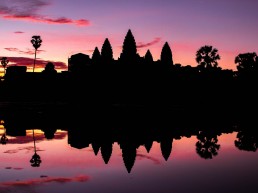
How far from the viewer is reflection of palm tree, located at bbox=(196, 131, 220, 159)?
19.9 m

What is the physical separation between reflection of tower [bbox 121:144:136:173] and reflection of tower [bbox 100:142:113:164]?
2.33 ft

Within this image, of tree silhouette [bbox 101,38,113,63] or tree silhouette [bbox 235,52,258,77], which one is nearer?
tree silhouette [bbox 101,38,113,63]

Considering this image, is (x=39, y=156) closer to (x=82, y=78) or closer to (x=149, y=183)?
(x=149, y=183)

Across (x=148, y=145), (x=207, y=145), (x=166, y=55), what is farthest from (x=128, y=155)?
(x=166, y=55)

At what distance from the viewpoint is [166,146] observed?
22.2 metres

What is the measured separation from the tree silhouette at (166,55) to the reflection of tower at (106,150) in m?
102

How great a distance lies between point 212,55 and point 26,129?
115 meters

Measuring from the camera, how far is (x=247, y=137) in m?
26.2

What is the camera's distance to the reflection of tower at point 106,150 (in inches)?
717

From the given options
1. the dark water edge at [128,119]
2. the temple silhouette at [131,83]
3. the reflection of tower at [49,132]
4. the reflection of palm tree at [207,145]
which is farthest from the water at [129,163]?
the temple silhouette at [131,83]

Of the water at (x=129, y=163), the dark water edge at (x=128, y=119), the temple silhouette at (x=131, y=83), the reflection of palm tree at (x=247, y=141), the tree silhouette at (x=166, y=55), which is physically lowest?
the water at (x=129, y=163)

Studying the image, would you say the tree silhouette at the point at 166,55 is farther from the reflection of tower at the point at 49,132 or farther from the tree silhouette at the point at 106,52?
the reflection of tower at the point at 49,132

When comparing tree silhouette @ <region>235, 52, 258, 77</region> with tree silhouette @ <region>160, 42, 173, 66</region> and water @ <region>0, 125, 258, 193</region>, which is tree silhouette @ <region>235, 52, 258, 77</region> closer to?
tree silhouette @ <region>160, 42, 173, 66</region>

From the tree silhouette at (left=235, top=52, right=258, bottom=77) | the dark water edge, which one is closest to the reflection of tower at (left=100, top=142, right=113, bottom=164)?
the dark water edge
